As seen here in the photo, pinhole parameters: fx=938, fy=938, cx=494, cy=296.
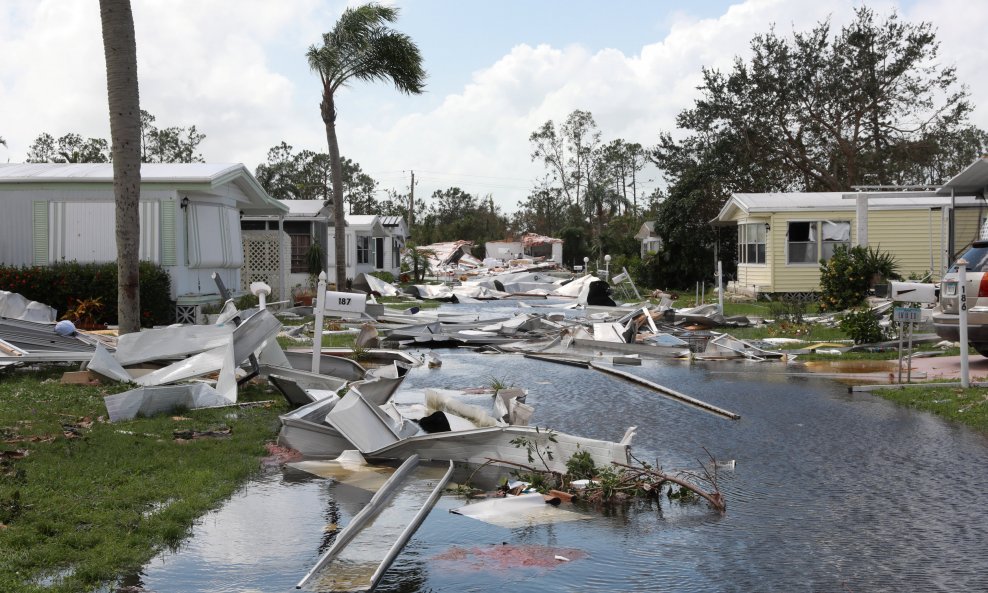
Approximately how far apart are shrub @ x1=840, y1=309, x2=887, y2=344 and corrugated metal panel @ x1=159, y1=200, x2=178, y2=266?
13.7m

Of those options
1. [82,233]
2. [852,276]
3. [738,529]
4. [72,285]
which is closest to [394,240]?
[852,276]

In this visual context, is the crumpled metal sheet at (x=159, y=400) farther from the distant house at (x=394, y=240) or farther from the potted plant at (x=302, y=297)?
the distant house at (x=394, y=240)

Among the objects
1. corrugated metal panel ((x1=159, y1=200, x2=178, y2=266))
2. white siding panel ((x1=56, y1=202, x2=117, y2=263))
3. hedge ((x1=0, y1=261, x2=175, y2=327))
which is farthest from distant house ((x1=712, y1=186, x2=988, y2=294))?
white siding panel ((x1=56, y1=202, x2=117, y2=263))

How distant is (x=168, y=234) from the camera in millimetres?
20094

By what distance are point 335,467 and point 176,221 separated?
13.7m

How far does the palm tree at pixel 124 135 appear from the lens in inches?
504

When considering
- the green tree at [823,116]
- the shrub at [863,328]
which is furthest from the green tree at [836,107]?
the shrub at [863,328]

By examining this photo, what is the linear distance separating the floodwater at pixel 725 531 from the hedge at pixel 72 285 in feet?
39.8

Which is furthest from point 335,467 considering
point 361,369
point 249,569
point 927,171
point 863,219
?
point 927,171

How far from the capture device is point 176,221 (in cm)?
2014

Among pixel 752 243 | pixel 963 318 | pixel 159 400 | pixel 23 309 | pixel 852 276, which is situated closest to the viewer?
Result: pixel 159 400

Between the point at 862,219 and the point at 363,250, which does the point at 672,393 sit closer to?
the point at 862,219

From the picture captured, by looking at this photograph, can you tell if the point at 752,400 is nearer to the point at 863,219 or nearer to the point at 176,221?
the point at 176,221

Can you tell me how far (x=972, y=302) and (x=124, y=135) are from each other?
11907mm
